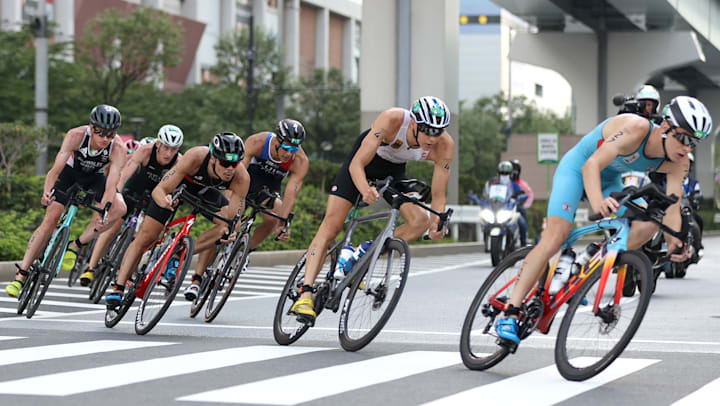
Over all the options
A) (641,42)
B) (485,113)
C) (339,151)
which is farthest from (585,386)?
(485,113)

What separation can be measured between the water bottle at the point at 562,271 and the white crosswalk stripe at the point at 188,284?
211cm

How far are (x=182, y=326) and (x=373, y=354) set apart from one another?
8.66 ft

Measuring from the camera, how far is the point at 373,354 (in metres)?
8.50

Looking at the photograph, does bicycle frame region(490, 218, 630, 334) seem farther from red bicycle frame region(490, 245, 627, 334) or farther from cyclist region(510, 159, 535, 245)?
cyclist region(510, 159, 535, 245)

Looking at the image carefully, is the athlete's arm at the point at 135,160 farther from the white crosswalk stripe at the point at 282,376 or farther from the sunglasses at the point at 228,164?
the white crosswalk stripe at the point at 282,376

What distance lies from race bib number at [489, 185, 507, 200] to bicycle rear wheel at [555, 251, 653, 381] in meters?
15.2

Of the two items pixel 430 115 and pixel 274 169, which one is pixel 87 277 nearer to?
pixel 274 169

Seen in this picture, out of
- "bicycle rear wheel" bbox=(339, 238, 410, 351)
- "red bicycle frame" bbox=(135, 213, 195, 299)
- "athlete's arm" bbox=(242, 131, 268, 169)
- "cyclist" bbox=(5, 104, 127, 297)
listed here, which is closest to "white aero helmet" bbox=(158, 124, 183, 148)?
"cyclist" bbox=(5, 104, 127, 297)

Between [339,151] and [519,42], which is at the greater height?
[519,42]

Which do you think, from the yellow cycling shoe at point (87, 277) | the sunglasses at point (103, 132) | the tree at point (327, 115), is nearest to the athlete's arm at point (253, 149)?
the sunglasses at point (103, 132)

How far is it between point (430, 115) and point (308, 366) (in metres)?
1.91

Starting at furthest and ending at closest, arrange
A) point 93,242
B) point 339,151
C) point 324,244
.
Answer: point 339,151 → point 93,242 → point 324,244

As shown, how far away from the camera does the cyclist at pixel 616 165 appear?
22.8 ft

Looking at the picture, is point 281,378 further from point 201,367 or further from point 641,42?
point 641,42
